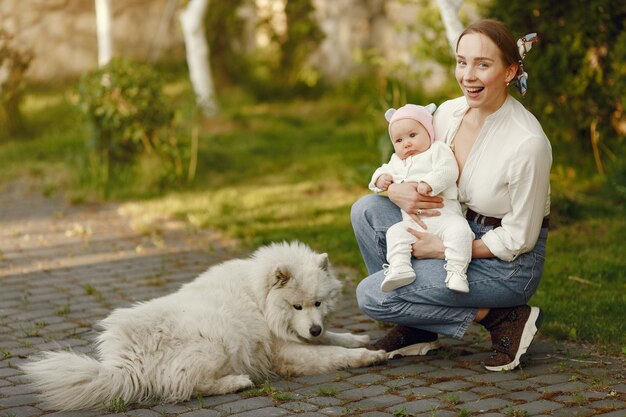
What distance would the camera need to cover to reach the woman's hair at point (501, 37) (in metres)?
4.68

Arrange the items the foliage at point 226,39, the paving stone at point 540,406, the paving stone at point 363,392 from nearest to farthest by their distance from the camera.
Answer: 1. the paving stone at point 540,406
2. the paving stone at point 363,392
3. the foliage at point 226,39

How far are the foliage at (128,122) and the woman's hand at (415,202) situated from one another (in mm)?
5885


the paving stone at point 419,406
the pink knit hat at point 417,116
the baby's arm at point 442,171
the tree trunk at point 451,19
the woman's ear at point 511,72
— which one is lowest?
the paving stone at point 419,406

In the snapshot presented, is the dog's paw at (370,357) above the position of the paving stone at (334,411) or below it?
above

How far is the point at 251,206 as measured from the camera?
31.7 ft

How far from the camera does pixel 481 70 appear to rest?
15.5 feet

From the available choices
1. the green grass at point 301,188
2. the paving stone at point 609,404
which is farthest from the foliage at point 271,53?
the paving stone at point 609,404

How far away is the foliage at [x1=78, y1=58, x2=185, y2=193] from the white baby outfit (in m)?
5.92

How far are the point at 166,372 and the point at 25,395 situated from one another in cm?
81

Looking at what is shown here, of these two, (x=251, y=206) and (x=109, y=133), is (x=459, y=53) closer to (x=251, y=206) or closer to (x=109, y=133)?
(x=251, y=206)

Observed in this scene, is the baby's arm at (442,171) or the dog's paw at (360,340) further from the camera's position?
the dog's paw at (360,340)

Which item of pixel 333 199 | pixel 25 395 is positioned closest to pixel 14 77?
pixel 333 199

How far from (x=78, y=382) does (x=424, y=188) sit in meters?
1.97

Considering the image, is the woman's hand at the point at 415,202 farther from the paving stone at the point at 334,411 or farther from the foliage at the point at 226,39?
the foliage at the point at 226,39
